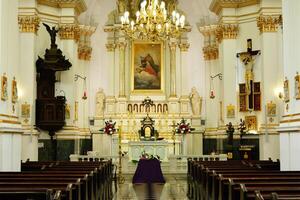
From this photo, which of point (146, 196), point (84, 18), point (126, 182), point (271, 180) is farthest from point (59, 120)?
point (271, 180)

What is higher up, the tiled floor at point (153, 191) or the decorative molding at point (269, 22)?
the decorative molding at point (269, 22)

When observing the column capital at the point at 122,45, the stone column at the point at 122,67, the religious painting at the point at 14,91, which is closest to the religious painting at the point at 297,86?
the religious painting at the point at 14,91

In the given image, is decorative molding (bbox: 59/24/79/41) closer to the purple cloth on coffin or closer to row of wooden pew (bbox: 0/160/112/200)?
the purple cloth on coffin

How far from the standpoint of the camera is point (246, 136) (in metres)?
22.1

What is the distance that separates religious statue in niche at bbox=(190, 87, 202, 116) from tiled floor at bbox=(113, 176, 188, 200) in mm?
8514

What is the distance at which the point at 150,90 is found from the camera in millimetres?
26031

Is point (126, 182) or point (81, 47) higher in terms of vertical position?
point (81, 47)

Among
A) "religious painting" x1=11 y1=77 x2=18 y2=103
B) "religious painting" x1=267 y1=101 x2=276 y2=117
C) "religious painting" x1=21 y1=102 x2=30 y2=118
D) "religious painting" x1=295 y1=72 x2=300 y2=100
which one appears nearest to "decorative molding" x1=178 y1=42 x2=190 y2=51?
"religious painting" x1=267 y1=101 x2=276 y2=117

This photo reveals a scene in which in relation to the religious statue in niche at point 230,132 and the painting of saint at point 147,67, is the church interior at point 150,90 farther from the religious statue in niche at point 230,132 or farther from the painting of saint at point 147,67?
the religious statue in niche at point 230,132

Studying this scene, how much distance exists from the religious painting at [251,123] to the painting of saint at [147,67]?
Result: 18.2 feet

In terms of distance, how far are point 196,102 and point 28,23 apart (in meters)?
9.58

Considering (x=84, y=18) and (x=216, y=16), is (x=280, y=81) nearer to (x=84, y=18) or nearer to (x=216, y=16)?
(x=216, y=16)

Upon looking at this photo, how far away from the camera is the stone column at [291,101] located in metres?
12.9

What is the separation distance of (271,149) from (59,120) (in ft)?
29.3
